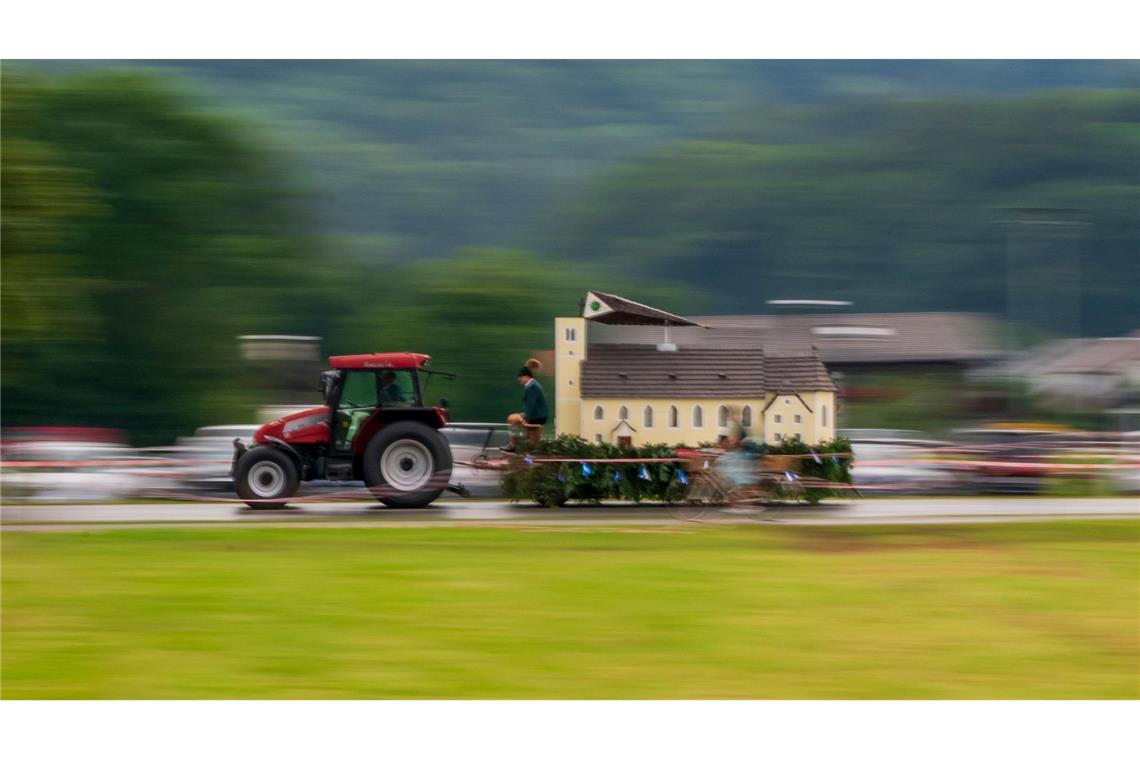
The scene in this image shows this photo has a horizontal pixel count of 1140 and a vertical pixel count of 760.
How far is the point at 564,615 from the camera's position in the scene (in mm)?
8375

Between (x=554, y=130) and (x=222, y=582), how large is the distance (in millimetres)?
25829

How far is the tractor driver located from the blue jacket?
1.51m

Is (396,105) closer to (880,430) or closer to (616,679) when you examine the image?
(880,430)

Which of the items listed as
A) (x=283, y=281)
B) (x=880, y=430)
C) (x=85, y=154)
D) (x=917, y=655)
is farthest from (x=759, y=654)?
(x=85, y=154)

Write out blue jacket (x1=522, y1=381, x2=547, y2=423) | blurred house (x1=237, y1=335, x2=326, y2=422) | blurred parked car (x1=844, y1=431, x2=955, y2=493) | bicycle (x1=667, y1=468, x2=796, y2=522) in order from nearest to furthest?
1. bicycle (x1=667, y1=468, x2=796, y2=522)
2. blue jacket (x1=522, y1=381, x2=547, y2=423)
3. blurred parked car (x1=844, y1=431, x2=955, y2=493)
4. blurred house (x1=237, y1=335, x2=326, y2=422)

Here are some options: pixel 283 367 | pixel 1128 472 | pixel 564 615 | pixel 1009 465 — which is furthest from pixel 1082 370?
pixel 564 615

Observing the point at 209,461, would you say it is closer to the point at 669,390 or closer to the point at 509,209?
the point at 669,390

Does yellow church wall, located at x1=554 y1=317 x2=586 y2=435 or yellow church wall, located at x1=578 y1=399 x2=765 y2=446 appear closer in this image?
yellow church wall, located at x1=578 y1=399 x2=765 y2=446

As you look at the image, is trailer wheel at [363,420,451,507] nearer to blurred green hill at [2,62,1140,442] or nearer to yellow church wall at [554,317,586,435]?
yellow church wall at [554,317,586,435]

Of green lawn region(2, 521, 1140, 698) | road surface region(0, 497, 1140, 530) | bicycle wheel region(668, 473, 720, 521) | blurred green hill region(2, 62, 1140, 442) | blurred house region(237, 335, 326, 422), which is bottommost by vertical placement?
green lawn region(2, 521, 1140, 698)

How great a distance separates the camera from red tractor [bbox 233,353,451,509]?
14234 millimetres

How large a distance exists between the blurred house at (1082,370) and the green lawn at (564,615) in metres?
15.9

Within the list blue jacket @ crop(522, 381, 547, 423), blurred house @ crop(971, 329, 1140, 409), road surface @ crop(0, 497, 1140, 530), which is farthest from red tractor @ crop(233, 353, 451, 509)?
blurred house @ crop(971, 329, 1140, 409)

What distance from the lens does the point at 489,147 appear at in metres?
33.6
